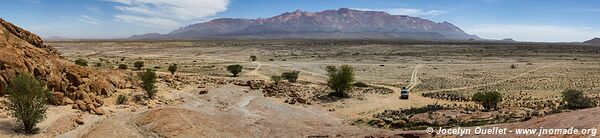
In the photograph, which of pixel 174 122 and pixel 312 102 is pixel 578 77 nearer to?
→ pixel 312 102

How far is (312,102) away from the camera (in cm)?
3189

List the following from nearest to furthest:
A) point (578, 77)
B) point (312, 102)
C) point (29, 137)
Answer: point (29, 137), point (312, 102), point (578, 77)

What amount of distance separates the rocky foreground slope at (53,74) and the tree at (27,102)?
3.17 meters

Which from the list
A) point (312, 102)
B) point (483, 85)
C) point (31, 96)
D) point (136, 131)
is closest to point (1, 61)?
point (31, 96)

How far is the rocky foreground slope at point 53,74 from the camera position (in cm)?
2373

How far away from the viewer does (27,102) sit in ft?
64.6

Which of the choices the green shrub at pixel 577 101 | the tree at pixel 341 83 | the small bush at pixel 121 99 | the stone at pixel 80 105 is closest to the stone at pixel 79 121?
the stone at pixel 80 105

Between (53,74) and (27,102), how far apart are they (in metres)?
6.22

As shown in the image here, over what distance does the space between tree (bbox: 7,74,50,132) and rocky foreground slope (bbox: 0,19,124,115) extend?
3169 mm

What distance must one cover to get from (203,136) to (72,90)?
964cm

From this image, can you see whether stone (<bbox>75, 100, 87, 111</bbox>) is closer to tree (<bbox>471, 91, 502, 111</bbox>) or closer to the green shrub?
tree (<bbox>471, 91, 502, 111</bbox>)

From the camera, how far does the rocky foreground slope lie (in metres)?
23.7

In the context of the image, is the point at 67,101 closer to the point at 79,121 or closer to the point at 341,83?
the point at 79,121

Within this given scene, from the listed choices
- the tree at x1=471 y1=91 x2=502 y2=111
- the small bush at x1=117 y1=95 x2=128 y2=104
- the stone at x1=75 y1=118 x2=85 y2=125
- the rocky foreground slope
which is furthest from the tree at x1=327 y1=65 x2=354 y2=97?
the stone at x1=75 y1=118 x2=85 y2=125
